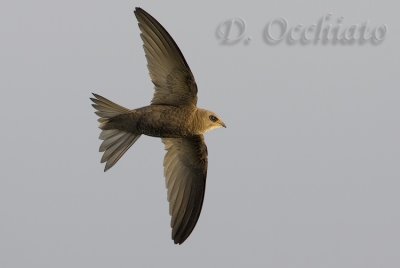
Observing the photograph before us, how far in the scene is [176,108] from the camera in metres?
7.87

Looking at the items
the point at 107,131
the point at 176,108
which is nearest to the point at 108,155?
the point at 107,131

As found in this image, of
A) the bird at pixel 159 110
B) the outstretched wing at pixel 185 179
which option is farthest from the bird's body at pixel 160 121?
the outstretched wing at pixel 185 179

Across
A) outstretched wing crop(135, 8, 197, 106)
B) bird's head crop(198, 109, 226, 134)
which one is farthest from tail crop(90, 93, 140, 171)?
bird's head crop(198, 109, 226, 134)

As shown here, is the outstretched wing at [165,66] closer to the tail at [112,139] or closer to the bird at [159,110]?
the bird at [159,110]

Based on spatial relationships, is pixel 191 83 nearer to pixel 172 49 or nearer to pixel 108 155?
pixel 172 49

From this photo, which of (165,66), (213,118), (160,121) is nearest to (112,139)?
(160,121)

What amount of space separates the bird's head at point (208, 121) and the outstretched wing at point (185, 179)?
36 cm

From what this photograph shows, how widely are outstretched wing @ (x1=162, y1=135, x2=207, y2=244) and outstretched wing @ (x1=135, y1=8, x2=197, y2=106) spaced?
24.2 inches

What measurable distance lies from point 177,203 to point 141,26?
6.05 ft

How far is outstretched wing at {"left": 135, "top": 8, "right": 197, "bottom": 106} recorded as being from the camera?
25.1ft

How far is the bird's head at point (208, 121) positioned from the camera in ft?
26.0

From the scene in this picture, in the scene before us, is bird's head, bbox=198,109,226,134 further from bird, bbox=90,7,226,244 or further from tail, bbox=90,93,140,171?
tail, bbox=90,93,140,171

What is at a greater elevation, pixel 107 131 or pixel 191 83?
pixel 191 83

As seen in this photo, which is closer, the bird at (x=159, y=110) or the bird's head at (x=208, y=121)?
the bird at (x=159, y=110)
